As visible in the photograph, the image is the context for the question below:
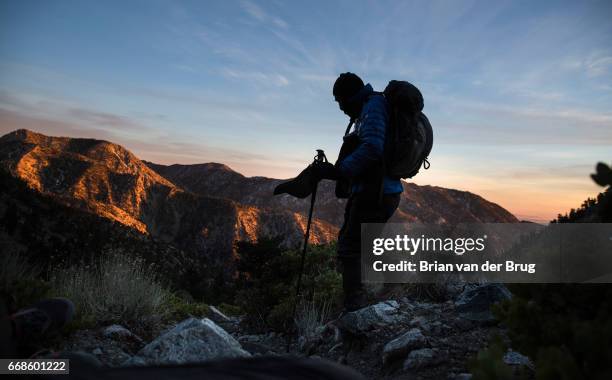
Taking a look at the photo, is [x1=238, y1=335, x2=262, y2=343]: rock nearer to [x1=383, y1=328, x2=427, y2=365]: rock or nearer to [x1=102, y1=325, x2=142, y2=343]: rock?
[x1=102, y1=325, x2=142, y2=343]: rock

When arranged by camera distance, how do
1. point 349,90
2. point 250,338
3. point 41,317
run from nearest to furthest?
point 41,317 → point 349,90 → point 250,338

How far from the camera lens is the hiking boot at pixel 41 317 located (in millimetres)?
1961

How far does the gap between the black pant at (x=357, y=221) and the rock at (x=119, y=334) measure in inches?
94.8

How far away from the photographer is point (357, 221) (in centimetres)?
387

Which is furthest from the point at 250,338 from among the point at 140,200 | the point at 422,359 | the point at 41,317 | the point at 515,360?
the point at 140,200

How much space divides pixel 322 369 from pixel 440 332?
315 cm

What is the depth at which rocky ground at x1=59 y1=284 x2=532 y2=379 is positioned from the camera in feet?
11.2

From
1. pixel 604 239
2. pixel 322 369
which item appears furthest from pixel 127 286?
pixel 604 239

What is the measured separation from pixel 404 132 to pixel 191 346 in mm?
2635

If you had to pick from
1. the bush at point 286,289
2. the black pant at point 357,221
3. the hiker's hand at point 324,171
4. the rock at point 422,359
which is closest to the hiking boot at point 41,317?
the hiker's hand at point 324,171

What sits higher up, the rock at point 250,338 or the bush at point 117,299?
the bush at point 117,299

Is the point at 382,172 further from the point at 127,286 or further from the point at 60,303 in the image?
the point at 127,286

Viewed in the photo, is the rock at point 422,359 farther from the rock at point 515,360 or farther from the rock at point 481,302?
the rock at point 481,302

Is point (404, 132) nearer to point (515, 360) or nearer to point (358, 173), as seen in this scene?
point (358, 173)
